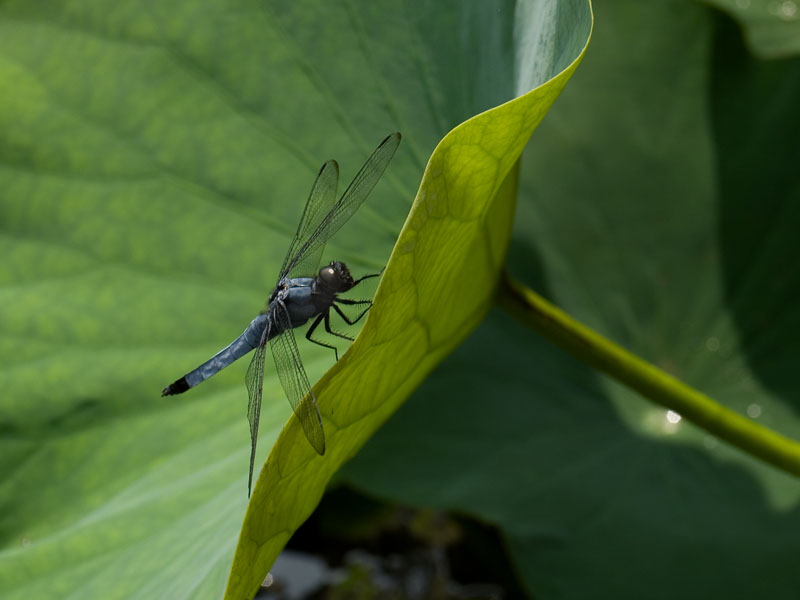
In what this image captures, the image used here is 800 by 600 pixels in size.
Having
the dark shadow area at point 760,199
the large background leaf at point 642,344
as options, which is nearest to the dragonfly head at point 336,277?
the large background leaf at point 642,344

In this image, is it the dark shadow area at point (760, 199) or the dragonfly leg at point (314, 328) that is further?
the dark shadow area at point (760, 199)

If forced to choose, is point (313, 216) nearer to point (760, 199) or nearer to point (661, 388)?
point (661, 388)

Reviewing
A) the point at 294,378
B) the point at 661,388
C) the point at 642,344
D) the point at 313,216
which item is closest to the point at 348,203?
the point at 313,216

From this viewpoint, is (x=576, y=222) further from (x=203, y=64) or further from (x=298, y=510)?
(x=298, y=510)

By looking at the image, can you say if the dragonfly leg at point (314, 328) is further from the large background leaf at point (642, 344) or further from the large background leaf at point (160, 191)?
the large background leaf at point (642, 344)

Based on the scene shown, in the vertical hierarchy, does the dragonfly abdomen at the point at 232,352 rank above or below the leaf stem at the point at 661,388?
above

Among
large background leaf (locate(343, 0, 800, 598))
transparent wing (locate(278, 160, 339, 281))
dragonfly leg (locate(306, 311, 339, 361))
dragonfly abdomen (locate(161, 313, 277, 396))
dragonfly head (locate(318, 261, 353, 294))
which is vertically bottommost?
large background leaf (locate(343, 0, 800, 598))

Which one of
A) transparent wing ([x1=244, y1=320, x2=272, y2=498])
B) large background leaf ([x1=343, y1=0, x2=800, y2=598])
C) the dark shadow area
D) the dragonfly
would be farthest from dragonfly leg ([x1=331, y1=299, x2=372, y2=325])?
the dark shadow area

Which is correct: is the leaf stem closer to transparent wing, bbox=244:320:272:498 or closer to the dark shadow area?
transparent wing, bbox=244:320:272:498
